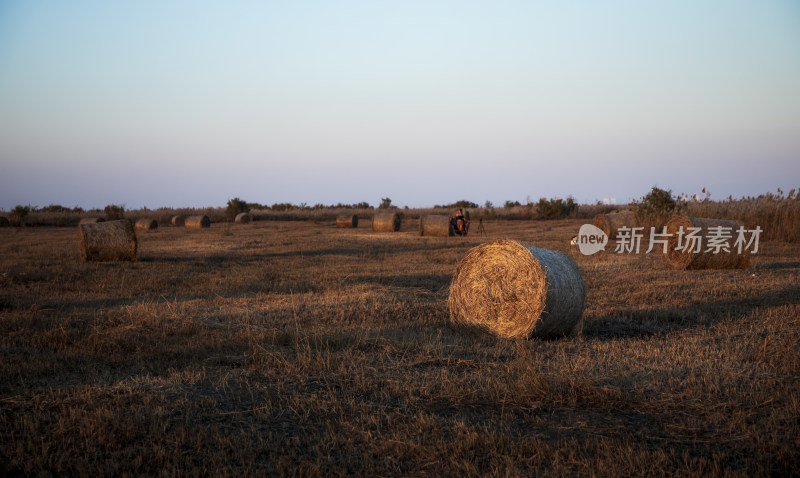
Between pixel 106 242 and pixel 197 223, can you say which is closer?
pixel 106 242

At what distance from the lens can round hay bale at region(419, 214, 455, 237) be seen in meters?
26.2

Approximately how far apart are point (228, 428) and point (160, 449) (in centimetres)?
57

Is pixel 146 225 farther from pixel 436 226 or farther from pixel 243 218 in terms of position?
pixel 436 226

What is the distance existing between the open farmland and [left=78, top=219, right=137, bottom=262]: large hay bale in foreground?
4879 mm

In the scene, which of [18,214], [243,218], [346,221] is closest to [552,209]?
[346,221]

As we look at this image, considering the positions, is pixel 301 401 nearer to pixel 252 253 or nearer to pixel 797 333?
pixel 797 333

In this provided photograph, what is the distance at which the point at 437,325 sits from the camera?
27.3ft

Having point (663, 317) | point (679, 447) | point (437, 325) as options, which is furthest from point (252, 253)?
point (679, 447)

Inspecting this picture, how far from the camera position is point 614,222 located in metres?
23.3

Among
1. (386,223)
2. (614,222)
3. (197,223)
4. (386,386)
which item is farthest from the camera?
(197,223)

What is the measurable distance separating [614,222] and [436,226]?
7356mm

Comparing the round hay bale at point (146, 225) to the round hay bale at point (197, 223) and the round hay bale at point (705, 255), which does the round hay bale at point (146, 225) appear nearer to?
the round hay bale at point (197, 223)

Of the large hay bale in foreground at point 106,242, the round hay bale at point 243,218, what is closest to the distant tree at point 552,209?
the round hay bale at point 243,218

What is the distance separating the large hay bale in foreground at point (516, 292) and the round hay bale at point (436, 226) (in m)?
17.7
